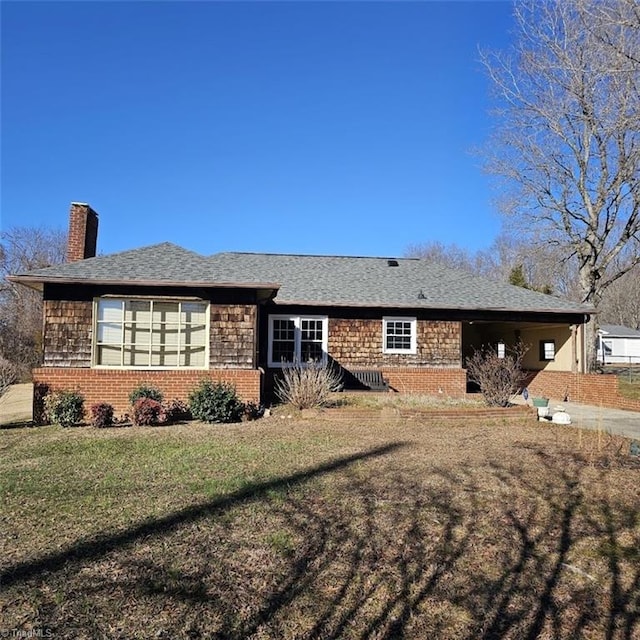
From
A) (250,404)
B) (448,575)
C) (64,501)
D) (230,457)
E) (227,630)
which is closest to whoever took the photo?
(227,630)

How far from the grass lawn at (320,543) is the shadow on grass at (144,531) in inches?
0.8

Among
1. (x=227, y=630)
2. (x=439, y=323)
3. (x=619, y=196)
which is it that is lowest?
(x=227, y=630)

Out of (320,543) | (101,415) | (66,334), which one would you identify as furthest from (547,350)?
(320,543)

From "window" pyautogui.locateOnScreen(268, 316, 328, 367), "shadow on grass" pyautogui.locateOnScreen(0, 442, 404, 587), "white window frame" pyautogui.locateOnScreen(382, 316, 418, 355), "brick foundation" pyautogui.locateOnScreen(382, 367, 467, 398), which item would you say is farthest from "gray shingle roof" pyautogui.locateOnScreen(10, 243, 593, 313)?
"shadow on grass" pyautogui.locateOnScreen(0, 442, 404, 587)

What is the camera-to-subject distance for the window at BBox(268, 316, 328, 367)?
1681 cm

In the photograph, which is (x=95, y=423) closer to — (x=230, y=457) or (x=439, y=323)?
(x=230, y=457)

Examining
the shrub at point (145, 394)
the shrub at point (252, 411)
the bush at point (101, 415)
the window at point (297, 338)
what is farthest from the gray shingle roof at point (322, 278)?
the bush at point (101, 415)

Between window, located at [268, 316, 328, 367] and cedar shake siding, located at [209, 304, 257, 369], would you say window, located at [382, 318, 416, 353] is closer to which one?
window, located at [268, 316, 328, 367]

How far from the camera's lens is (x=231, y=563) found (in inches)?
162

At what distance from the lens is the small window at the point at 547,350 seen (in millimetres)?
19438

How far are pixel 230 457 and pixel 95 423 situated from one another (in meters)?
4.32

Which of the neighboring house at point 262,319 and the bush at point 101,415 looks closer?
the bush at point 101,415

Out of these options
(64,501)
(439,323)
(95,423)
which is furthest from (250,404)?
(439,323)

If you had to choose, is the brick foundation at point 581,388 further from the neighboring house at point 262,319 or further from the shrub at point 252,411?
the shrub at point 252,411
